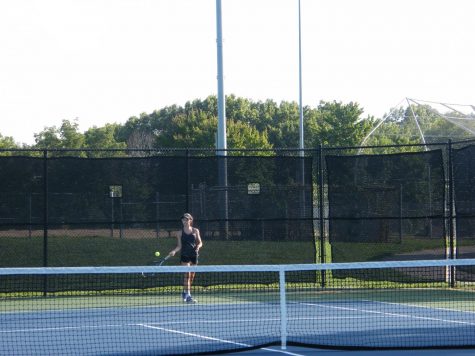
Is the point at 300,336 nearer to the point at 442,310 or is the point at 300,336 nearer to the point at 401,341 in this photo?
the point at 401,341

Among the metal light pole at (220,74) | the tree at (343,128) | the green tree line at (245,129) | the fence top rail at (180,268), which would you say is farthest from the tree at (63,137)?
the fence top rail at (180,268)

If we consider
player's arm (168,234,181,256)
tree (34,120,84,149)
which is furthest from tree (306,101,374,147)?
player's arm (168,234,181,256)

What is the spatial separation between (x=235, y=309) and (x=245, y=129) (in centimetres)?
4532

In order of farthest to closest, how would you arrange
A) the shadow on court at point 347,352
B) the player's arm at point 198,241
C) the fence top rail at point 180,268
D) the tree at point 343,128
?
the tree at point 343,128, the player's arm at point 198,241, the fence top rail at point 180,268, the shadow on court at point 347,352

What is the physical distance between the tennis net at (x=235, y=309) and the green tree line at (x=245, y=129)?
1438cm

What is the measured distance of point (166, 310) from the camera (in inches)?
541

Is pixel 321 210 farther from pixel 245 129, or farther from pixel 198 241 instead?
pixel 245 129

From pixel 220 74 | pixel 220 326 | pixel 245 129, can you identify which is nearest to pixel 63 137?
pixel 245 129

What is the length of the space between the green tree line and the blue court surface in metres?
17.4

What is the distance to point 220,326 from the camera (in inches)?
454

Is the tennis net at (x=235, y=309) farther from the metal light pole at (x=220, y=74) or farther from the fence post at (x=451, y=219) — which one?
the metal light pole at (x=220, y=74)

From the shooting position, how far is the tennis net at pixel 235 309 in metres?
9.66

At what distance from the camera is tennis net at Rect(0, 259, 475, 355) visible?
31.7 feet

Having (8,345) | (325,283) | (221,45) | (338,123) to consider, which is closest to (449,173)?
(325,283)
